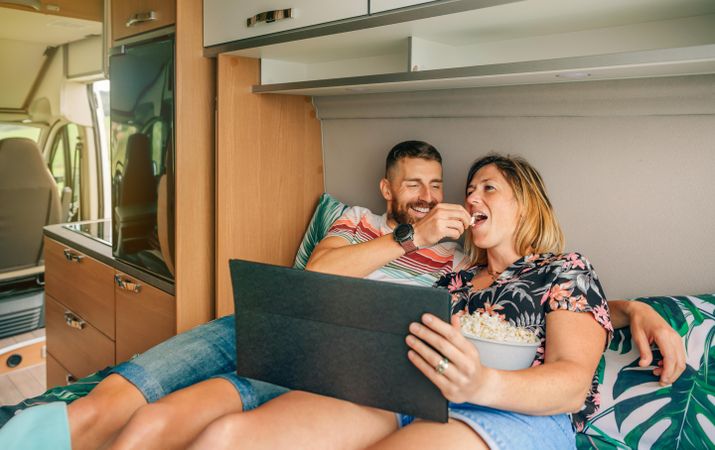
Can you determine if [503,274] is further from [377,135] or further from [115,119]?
[115,119]

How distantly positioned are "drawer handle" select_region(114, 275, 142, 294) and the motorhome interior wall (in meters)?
1.29

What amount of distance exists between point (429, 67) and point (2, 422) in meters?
1.50

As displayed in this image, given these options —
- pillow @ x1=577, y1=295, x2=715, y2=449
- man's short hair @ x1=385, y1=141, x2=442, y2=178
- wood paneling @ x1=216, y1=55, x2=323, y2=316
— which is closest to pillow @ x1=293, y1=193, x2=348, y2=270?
wood paneling @ x1=216, y1=55, x2=323, y2=316

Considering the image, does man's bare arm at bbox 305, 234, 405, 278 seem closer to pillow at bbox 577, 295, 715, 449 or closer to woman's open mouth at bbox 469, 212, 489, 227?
woman's open mouth at bbox 469, 212, 489, 227

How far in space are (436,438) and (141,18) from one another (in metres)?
1.82

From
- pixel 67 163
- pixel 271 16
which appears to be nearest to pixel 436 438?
pixel 271 16

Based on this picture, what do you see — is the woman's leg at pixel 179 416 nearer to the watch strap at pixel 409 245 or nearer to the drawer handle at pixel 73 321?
the watch strap at pixel 409 245

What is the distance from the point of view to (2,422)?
1500 millimetres

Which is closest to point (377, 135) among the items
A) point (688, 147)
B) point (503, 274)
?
point (503, 274)

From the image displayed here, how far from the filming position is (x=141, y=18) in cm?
211

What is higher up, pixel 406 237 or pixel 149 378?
pixel 406 237

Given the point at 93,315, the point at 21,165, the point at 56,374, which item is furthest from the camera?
the point at 21,165

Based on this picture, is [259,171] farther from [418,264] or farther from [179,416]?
[179,416]

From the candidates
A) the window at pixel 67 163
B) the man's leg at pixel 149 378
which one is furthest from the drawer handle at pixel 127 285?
the window at pixel 67 163
